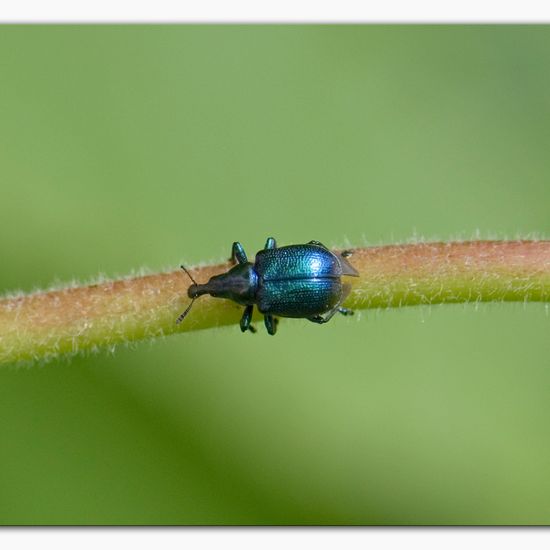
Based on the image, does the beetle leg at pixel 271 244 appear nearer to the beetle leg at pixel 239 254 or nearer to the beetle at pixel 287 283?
the beetle at pixel 287 283

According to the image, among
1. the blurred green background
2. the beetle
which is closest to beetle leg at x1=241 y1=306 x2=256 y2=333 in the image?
the beetle

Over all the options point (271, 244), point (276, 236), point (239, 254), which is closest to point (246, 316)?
point (239, 254)

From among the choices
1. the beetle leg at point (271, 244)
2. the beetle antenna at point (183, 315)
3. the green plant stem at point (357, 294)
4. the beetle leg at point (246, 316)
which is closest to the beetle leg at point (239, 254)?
the beetle leg at point (271, 244)

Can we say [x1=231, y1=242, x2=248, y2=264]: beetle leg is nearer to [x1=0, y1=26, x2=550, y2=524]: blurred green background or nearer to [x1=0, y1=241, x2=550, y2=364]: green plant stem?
[x1=0, y1=26, x2=550, y2=524]: blurred green background

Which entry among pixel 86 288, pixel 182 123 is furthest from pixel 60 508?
pixel 182 123

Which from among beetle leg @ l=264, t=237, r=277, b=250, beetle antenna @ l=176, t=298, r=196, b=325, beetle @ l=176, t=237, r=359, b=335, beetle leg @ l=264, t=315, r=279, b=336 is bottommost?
beetle antenna @ l=176, t=298, r=196, b=325

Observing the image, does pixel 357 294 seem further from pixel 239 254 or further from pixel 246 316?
pixel 239 254
